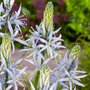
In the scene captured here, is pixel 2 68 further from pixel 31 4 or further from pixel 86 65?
pixel 31 4

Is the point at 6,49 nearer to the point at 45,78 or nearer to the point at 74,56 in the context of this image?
the point at 45,78

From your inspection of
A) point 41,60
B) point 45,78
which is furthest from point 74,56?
point 45,78

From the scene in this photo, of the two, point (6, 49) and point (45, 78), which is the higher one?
point (6, 49)

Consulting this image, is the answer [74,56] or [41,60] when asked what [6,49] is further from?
[74,56]

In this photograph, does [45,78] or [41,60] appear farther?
[41,60]

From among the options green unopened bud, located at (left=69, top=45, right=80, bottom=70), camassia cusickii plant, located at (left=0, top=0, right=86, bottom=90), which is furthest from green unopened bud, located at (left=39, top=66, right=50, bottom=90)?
green unopened bud, located at (left=69, top=45, right=80, bottom=70)

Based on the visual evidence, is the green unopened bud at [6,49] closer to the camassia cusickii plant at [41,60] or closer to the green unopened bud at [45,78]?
the camassia cusickii plant at [41,60]

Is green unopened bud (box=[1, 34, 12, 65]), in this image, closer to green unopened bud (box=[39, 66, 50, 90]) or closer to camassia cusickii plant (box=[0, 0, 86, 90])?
camassia cusickii plant (box=[0, 0, 86, 90])

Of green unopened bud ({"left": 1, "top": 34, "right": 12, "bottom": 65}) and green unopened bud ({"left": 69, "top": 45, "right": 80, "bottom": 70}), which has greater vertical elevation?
green unopened bud ({"left": 1, "top": 34, "right": 12, "bottom": 65})

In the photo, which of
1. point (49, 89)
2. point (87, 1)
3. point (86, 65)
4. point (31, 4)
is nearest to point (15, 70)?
point (49, 89)

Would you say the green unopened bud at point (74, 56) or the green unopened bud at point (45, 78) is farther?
the green unopened bud at point (74, 56)

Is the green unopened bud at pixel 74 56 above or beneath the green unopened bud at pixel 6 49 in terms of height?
beneath

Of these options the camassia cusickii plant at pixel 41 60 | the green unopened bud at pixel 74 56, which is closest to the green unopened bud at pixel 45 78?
the camassia cusickii plant at pixel 41 60
